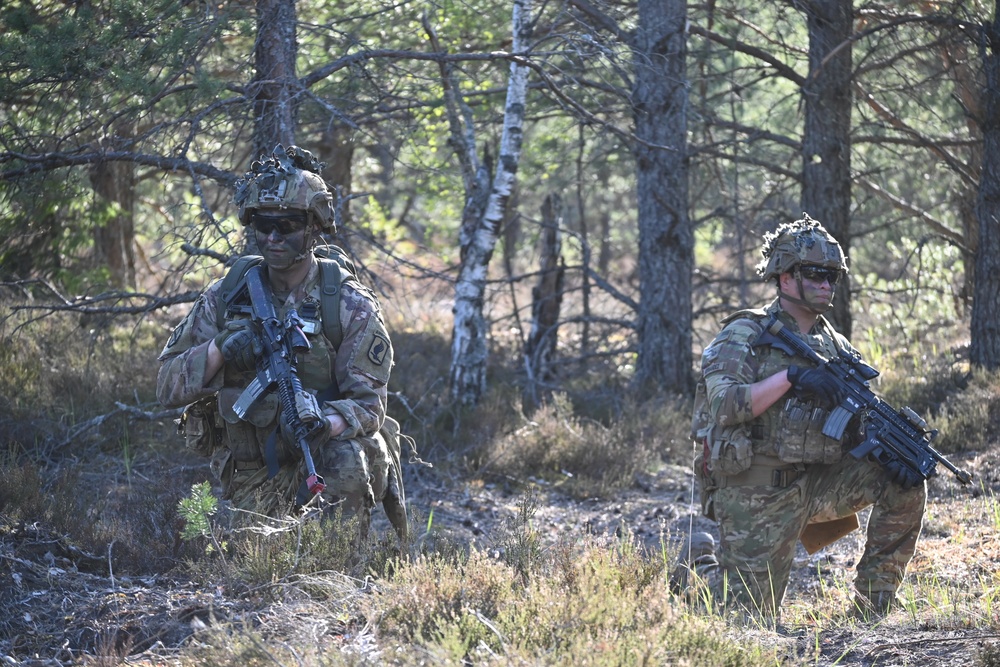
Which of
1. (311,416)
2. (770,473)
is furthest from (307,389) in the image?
(770,473)

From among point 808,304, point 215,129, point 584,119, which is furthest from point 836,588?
point 215,129

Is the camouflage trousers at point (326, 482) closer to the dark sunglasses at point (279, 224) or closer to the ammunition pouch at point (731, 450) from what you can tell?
the dark sunglasses at point (279, 224)

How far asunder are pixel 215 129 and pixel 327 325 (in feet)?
11.3

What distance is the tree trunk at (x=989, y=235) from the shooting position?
30.0ft

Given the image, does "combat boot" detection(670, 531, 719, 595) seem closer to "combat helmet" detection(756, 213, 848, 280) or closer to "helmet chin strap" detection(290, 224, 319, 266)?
"combat helmet" detection(756, 213, 848, 280)

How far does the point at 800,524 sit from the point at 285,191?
318 cm

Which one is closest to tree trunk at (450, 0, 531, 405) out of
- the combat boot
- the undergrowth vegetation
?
the undergrowth vegetation

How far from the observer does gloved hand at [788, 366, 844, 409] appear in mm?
4960

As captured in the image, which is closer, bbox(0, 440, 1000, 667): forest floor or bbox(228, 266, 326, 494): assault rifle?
bbox(0, 440, 1000, 667): forest floor

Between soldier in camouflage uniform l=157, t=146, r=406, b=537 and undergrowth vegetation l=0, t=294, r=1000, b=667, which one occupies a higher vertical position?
soldier in camouflage uniform l=157, t=146, r=406, b=537

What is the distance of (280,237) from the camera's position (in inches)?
196

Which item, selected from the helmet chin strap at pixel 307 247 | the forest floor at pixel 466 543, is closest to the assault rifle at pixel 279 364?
the helmet chin strap at pixel 307 247

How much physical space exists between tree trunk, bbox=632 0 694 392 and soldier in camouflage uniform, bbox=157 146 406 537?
18.3 ft

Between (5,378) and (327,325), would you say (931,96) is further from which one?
(5,378)
